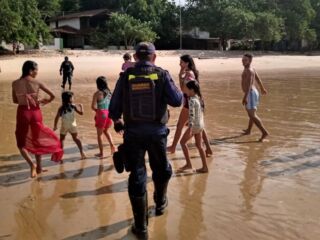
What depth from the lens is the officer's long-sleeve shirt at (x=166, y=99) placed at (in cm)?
466

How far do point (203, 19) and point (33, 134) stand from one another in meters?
50.1

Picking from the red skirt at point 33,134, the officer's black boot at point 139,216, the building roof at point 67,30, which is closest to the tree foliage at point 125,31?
the building roof at point 67,30

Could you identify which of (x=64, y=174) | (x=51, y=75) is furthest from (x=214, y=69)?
(x=64, y=174)

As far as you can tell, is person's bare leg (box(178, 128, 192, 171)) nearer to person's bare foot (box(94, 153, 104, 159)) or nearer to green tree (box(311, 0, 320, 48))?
person's bare foot (box(94, 153, 104, 159))

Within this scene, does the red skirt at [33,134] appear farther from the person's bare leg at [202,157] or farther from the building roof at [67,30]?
the building roof at [67,30]

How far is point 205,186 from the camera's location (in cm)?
623

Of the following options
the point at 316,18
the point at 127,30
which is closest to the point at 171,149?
the point at 127,30

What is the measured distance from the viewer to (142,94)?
4617 millimetres

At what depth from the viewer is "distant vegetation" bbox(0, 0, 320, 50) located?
48531 millimetres

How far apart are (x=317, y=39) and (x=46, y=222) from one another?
208 ft

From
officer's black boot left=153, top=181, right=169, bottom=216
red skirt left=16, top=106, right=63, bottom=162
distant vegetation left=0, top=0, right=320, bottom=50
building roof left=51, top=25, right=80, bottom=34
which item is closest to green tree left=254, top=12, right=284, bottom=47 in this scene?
distant vegetation left=0, top=0, right=320, bottom=50

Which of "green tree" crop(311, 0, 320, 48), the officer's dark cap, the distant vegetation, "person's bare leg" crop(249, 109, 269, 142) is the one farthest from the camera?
"green tree" crop(311, 0, 320, 48)

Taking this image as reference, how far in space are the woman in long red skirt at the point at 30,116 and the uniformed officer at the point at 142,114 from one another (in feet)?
7.03

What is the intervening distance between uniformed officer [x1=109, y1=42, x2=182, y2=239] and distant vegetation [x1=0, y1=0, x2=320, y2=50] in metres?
36.5
